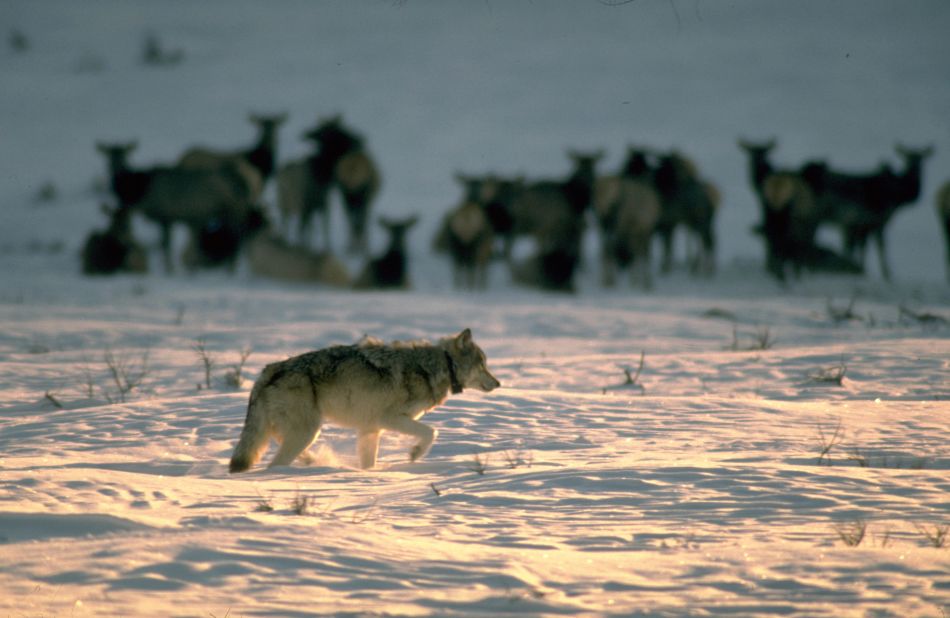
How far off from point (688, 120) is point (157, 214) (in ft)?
57.2

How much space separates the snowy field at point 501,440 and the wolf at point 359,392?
0.21 metres

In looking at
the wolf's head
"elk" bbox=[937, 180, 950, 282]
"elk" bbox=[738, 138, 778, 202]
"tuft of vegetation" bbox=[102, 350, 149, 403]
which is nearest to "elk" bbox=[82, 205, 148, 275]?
"tuft of vegetation" bbox=[102, 350, 149, 403]

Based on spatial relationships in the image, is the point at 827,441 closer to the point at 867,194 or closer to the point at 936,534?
the point at 936,534

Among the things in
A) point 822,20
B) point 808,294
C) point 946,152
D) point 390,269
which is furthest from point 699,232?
point 822,20

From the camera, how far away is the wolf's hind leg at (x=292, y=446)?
23.4 ft

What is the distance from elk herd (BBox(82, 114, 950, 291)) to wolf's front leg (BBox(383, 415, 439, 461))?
12.4m

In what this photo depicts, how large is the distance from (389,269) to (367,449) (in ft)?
41.3

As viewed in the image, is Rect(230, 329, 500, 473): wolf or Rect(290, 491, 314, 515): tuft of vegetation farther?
Rect(230, 329, 500, 473): wolf

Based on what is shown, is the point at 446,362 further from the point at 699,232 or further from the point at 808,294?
the point at 699,232

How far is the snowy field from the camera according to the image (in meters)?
4.73

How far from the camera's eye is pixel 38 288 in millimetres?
18062

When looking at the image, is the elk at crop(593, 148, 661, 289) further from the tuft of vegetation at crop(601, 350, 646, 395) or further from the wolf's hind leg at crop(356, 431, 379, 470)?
the wolf's hind leg at crop(356, 431, 379, 470)

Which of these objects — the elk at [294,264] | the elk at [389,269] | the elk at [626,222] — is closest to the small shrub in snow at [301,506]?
the elk at [389,269]

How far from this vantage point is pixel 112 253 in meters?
20.2
